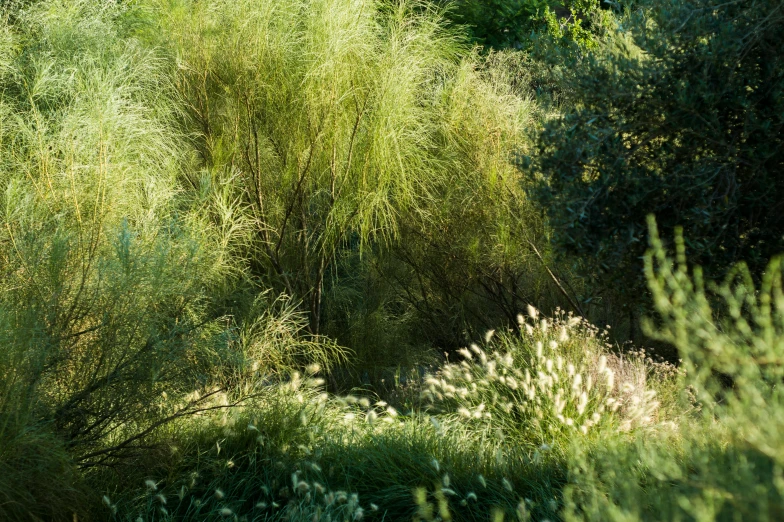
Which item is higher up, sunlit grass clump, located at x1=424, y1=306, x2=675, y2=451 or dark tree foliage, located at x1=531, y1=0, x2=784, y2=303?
dark tree foliage, located at x1=531, y1=0, x2=784, y2=303

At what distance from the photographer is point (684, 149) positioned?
164 inches

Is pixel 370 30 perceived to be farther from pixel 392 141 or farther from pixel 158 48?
pixel 158 48

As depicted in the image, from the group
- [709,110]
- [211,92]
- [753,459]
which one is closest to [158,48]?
[211,92]

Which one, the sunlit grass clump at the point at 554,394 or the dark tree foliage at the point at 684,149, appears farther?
the sunlit grass clump at the point at 554,394

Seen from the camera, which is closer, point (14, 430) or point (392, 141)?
point (14, 430)

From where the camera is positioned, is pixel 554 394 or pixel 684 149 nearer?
pixel 684 149

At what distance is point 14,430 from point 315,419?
184 cm

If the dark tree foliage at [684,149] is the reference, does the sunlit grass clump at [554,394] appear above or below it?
below

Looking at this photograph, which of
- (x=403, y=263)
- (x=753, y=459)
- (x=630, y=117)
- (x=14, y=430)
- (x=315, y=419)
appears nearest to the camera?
(x=753, y=459)

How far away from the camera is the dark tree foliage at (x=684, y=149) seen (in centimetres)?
396

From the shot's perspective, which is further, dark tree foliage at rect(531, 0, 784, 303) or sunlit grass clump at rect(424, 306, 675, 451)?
sunlit grass clump at rect(424, 306, 675, 451)

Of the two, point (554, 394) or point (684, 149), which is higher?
point (684, 149)

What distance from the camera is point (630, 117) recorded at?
4.35 m

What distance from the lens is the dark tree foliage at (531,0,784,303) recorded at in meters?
3.96
